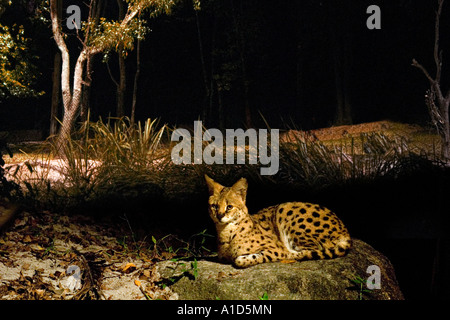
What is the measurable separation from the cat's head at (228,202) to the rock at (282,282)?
1.28 ft

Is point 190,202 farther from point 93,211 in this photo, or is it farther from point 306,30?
point 306,30

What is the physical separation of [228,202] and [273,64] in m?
21.3

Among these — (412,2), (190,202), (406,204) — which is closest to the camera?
(406,204)

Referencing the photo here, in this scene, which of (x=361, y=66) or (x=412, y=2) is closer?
(x=412, y=2)

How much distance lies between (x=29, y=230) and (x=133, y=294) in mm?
1854

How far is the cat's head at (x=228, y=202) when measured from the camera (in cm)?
302

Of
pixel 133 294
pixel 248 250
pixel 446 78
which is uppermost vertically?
pixel 446 78

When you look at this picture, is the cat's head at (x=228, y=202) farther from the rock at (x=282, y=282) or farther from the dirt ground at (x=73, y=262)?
the dirt ground at (x=73, y=262)

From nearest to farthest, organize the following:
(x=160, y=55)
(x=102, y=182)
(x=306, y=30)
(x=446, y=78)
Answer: (x=102, y=182), (x=446, y=78), (x=306, y=30), (x=160, y=55)

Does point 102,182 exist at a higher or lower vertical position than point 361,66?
lower

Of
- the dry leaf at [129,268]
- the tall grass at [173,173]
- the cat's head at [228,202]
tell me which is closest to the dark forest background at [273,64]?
the tall grass at [173,173]

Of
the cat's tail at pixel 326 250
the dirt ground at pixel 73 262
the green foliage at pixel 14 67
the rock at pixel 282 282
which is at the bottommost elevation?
the dirt ground at pixel 73 262

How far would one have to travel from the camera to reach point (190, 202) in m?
5.33
